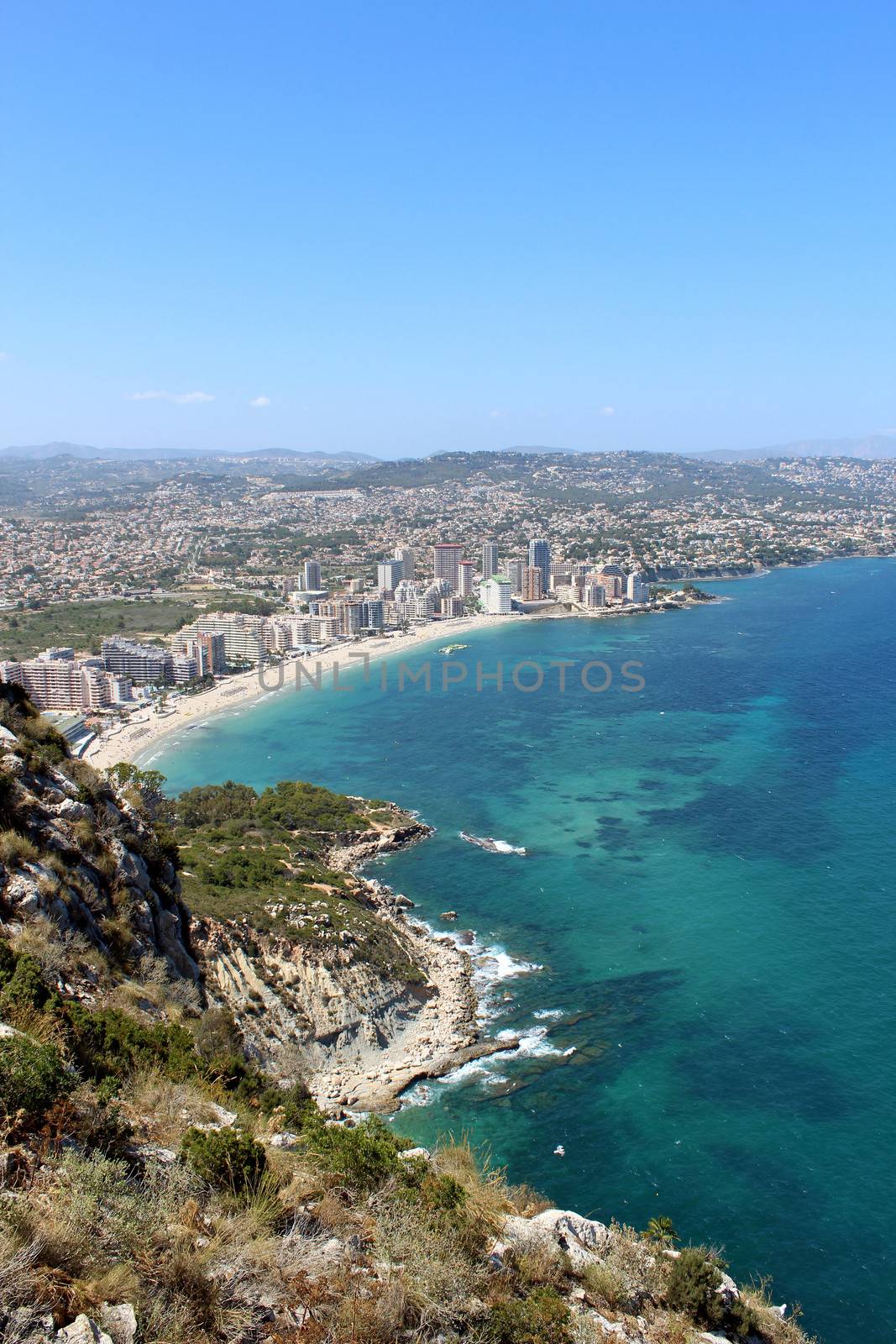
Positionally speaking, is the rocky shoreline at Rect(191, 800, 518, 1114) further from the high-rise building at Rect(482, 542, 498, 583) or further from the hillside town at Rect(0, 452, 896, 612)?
the high-rise building at Rect(482, 542, 498, 583)

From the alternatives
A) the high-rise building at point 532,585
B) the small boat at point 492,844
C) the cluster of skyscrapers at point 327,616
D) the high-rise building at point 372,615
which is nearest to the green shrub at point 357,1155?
the small boat at point 492,844

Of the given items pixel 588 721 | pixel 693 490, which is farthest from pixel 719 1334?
pixel 693 490

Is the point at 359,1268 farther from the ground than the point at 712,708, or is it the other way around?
the point at 359,1268

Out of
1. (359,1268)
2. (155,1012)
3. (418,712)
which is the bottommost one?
(418,712)

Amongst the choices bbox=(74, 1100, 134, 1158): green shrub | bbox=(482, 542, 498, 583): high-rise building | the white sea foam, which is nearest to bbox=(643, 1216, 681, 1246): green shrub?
bbox=(74, 1100, 134, 1158): green shrub


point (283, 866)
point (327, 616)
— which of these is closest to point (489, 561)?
point (327, 616)

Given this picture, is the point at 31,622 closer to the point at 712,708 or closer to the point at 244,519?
the point at 712,708
